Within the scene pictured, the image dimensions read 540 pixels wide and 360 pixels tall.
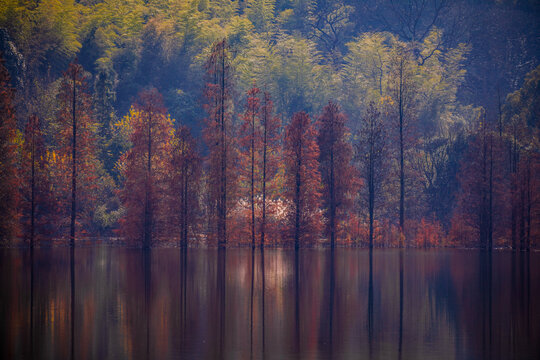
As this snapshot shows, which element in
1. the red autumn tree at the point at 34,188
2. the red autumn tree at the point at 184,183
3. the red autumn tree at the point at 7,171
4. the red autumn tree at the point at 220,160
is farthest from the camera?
the red autumn tree at the point at 220,160

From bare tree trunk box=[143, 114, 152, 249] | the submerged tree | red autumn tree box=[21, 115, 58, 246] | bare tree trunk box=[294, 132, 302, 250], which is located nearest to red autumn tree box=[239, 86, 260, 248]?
bare tree trunk box=[294, 132, 302, 250]

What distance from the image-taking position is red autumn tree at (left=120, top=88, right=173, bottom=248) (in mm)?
41594

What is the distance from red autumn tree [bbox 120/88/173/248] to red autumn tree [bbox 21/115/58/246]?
14.8 feet

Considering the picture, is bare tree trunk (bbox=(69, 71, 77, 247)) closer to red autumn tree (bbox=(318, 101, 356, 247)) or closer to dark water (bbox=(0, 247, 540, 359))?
dark water (bbox=(0, 247, 540, 359))

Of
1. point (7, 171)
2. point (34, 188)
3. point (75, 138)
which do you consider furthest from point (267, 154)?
point (7, 171)

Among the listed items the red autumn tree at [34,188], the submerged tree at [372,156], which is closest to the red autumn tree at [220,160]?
the submerged tree at [372,156]

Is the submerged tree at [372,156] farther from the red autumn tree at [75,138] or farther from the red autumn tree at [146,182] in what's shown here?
the red autumn tree at [75,138]

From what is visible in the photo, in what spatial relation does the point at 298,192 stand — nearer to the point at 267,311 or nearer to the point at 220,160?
the point at 220,160

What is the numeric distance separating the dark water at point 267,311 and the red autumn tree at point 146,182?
12063 mm

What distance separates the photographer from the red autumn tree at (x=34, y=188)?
39938mm

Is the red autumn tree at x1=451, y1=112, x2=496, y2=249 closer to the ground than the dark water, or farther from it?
farther from it

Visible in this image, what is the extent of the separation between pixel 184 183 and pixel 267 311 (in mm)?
26504

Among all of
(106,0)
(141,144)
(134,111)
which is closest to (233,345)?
(141,144)

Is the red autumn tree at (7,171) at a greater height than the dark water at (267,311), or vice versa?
the red autumn tree at (7,171)
